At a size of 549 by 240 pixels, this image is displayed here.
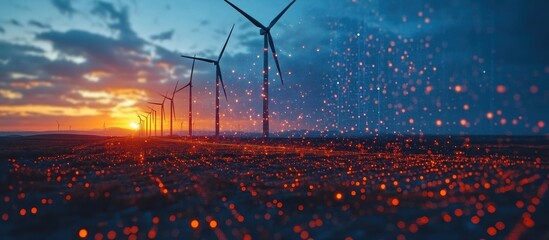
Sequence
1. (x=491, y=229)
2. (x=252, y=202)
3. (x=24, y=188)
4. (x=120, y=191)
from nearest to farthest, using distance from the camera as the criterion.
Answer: (x=491, y=229)
(x=252, y=202)
(x=120, y=191)
(x=24, y=188)

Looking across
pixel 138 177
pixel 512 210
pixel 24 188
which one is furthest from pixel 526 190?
pixel 24 188

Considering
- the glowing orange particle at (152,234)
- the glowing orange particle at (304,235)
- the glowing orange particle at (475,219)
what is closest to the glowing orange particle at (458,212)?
the glowing orange particle at (475,219)

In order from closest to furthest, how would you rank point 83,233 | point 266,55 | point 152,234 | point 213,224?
1. point 152,234
2. point 83,233
3. point 213,224
4. point 266,55

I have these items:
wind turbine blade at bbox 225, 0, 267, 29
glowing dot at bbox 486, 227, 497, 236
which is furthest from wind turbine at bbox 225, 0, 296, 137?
glowing dot at bbox 486, 227, 497, 236

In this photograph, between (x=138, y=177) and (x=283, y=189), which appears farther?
(x=138, y=177)

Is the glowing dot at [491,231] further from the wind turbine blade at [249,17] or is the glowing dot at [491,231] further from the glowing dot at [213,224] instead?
the wind turbine blade at [249,17]

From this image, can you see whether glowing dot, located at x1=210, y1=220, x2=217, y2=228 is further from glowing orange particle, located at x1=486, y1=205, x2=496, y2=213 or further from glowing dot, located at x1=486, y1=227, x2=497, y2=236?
glowing orange particle, located at x1=486, y1=205, x2=496, y2=213

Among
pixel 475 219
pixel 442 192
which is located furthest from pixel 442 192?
pixel 475 219

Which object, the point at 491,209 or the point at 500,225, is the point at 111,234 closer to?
the point at 500,225

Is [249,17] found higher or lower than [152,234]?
higher

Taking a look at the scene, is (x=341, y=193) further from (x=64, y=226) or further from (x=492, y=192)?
(x=64, y=226)

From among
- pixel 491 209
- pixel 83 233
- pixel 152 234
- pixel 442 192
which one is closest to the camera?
pixel 152 234
